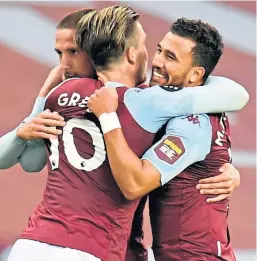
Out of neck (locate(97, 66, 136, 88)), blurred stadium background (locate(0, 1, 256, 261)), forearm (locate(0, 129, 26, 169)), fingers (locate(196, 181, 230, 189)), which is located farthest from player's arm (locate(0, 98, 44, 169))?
blurred stadium background (locate(0, 1, 256, 261))

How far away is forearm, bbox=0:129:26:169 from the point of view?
1947 mm

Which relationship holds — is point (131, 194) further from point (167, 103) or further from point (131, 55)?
point (131, 55)

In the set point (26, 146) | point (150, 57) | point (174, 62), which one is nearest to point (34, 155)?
point (26, 146)

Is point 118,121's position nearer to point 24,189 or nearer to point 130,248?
point 130,248

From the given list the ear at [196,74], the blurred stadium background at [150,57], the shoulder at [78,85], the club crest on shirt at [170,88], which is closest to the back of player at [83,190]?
the shoulder at [78,85]

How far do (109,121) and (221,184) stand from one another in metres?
0.36

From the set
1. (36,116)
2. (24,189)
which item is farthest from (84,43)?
(24,189)

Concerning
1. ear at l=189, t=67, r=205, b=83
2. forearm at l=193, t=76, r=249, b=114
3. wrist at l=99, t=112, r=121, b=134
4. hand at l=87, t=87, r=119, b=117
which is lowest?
wrist at l=99, t=112, r=121, b=134

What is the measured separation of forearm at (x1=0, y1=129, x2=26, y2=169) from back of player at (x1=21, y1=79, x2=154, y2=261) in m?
0.17

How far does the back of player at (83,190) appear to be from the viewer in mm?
1743

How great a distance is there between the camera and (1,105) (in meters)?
3.57

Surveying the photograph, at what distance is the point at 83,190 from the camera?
5.79 feet

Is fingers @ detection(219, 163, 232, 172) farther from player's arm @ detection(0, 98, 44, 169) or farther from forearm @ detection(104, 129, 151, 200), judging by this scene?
player's arm @ detection(0, 98, 44, 169)

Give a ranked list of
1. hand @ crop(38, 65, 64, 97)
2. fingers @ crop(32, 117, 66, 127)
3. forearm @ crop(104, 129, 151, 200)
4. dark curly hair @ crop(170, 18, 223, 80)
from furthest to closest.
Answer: hand @ crop(38, 65, 64, 97) < dark curly hair @ crop(170, 18, 223, 80) < fingers @ crop(32, 117, 66, 127) < forearm @ crop(104, 129, 151, 200)
